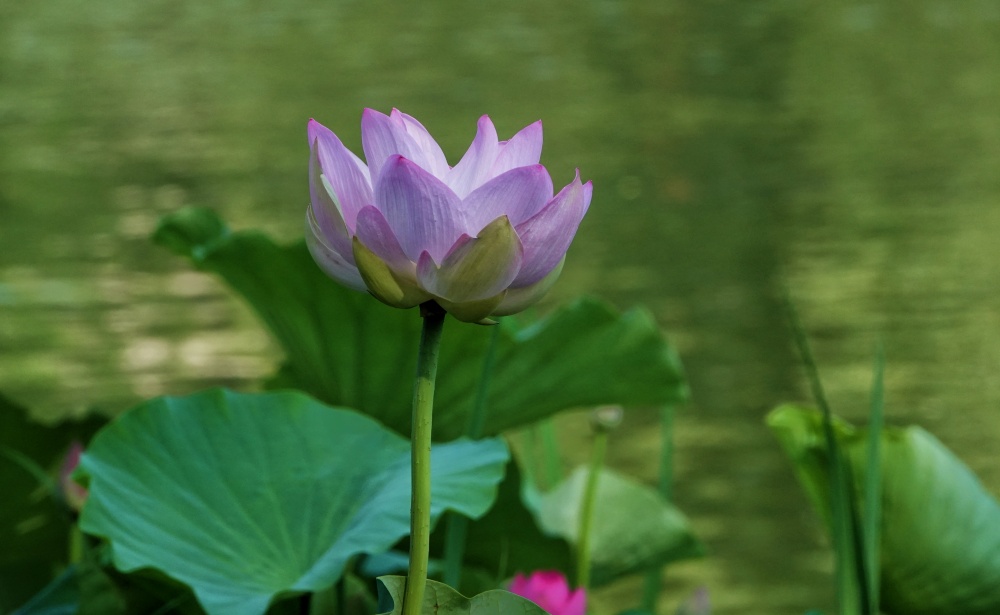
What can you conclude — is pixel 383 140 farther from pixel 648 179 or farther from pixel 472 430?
pixel 648 179

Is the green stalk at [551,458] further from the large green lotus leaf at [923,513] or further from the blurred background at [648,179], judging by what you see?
the blurred background at [648,179]

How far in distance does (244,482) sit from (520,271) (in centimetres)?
25

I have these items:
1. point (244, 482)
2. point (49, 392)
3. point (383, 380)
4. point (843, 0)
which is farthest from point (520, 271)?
point (843, 0)

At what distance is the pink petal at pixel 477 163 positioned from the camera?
0.22m

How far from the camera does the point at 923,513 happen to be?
0.56m

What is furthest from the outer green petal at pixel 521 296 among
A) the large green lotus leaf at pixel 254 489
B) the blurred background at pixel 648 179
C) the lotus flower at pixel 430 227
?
the blurred background at pixel 648 179

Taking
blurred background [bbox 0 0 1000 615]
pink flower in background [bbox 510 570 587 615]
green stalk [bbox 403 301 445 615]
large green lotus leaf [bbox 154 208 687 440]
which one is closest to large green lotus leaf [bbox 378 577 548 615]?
green stalk [bbox 403 301 445 615]

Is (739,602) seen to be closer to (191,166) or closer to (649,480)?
(649,480)

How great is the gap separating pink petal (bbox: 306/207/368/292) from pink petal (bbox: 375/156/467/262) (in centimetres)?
2

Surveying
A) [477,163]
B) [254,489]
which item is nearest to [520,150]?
[477,163]

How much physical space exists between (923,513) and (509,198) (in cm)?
45

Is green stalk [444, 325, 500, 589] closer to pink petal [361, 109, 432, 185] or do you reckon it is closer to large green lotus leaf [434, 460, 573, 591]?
large green lotus leaf [434, 460, 573, 591]

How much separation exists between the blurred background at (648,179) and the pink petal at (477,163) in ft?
2.65

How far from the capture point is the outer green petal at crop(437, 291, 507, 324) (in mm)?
200
